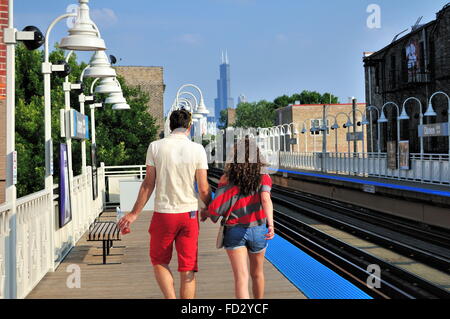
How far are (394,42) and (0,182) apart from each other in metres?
41.7

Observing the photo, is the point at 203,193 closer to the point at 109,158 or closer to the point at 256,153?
the point at 256,153

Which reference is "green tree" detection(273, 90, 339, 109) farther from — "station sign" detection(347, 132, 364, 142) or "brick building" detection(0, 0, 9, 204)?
"brick building" detection(0, 0, 9, 204)

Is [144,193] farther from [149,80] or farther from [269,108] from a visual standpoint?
[269,108]

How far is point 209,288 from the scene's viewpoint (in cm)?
862

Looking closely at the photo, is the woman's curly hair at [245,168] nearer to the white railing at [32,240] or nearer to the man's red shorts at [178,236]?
the man's red shorts at [178,236]

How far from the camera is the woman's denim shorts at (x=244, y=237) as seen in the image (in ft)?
20.1

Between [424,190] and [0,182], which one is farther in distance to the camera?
[424,190]

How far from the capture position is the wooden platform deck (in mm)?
8297

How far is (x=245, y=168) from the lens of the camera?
20.3 feet

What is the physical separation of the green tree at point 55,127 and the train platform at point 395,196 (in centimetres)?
1156

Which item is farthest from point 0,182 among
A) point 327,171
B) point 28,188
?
point 327,171

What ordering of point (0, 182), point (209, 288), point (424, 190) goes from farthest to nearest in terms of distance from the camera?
1. point (424, 190)
2. point (0, 182)
3. point (209, 288)
